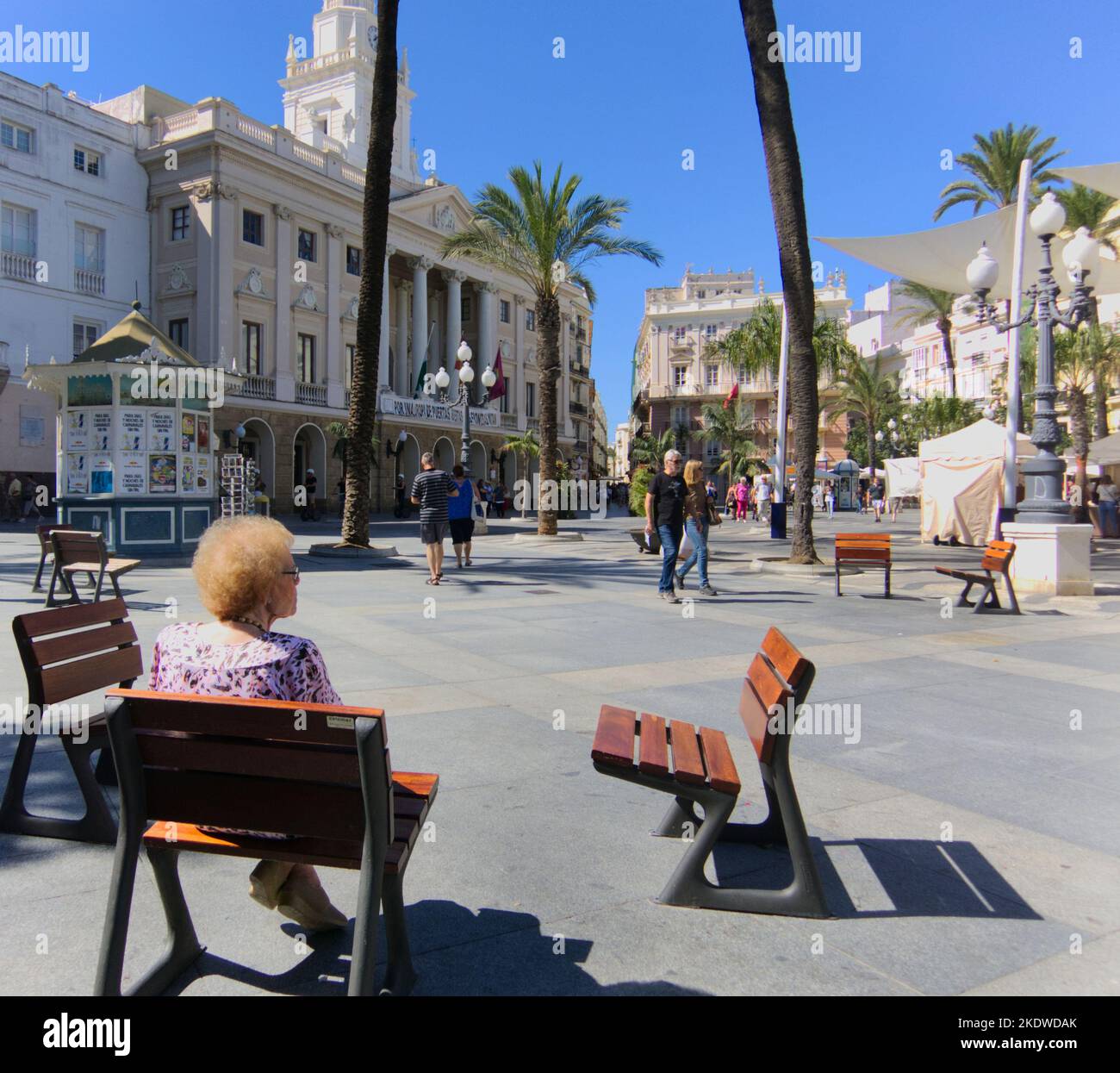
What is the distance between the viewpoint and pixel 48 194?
3056cm

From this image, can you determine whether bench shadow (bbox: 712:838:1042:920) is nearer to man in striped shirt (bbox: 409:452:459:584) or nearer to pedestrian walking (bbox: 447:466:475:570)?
man in striped shirt (bbox: 409:452:459:584)

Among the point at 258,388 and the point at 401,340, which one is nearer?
the point at 258,388

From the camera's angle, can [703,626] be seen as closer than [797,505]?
Yes

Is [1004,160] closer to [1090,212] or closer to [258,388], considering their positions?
[1090,212]

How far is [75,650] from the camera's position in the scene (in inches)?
138

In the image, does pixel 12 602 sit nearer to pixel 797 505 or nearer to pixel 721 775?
pixel 721 775

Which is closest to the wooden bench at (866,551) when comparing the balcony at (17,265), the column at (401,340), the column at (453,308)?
the balcony at (17,265)

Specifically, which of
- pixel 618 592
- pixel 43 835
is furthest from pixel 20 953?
pixel 618 592

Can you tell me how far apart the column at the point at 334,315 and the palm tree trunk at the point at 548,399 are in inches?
681

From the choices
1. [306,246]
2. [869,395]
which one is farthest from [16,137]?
[869,395]

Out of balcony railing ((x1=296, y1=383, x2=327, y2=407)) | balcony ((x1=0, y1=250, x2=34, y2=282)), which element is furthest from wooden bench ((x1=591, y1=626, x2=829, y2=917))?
balcony railing ((x1=296, y1=383, x2=327, y2=407))

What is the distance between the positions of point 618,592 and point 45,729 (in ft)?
24.9

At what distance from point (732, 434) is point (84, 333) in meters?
33.1
